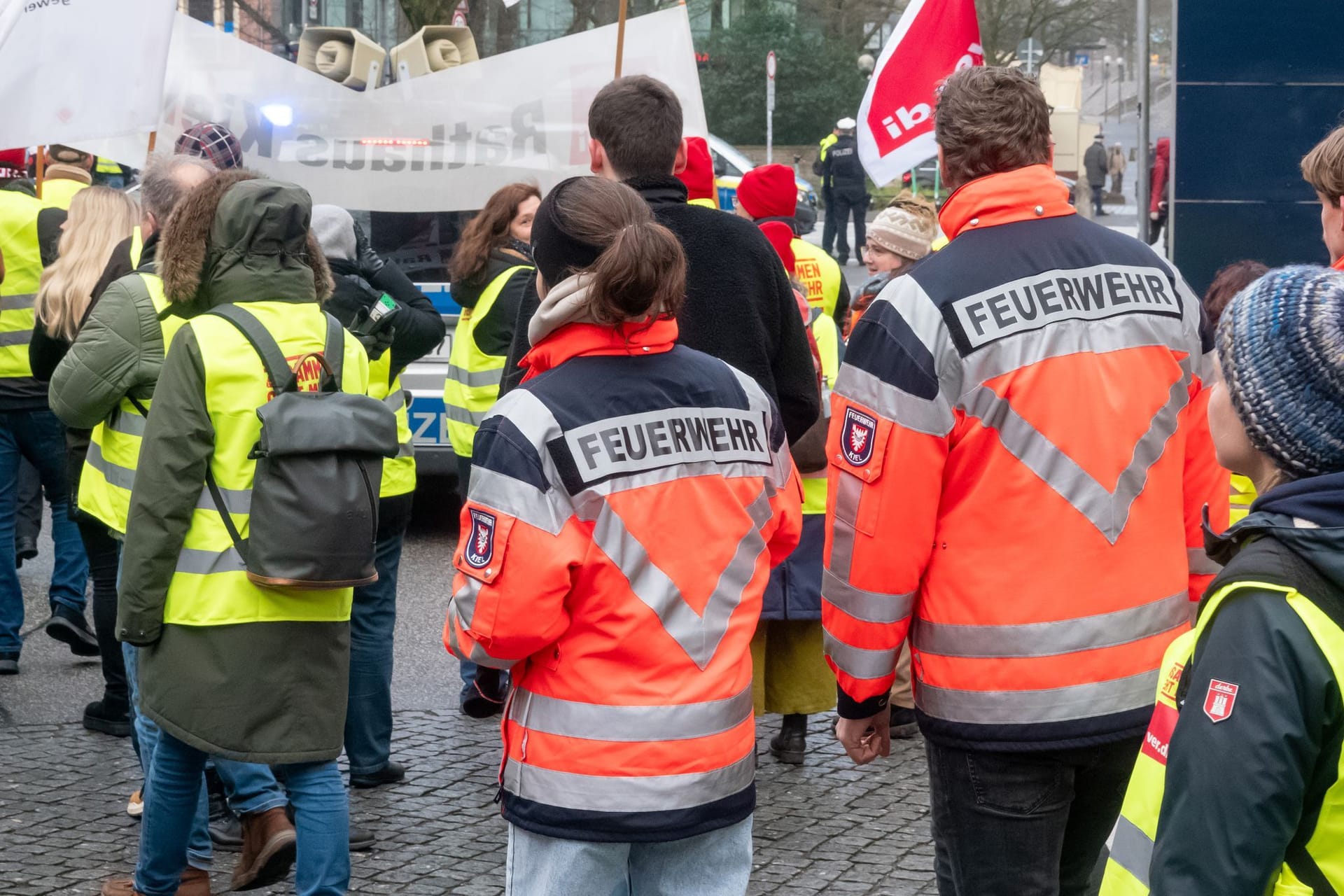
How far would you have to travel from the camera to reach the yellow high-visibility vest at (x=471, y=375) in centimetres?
550

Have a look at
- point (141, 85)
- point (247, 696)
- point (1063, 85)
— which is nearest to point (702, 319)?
point (247, 696)

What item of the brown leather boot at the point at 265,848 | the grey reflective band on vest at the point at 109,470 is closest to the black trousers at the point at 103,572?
the grey reflective band on vest at the point at 109,470

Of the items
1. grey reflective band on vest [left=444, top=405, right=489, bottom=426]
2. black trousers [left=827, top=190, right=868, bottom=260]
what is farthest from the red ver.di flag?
black trousers [left=827, top=190, right=868, bottom=260]

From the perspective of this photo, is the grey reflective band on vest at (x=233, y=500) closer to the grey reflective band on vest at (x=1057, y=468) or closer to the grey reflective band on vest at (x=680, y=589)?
the grey reflective band on vest at (x=680, y=589)

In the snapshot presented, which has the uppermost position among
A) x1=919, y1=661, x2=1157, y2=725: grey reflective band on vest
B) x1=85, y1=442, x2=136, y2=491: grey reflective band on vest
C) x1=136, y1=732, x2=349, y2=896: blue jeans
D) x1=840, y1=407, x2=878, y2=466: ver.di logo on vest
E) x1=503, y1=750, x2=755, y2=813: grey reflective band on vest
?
x1=840, y1=407, x2=878, y2=466: ver.di logo on vest

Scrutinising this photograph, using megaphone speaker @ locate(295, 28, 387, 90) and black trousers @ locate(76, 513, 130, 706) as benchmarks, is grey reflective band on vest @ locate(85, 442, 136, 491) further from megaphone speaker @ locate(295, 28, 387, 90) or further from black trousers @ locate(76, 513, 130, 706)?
megaphone speaker @ locate(295, 28, 387, 90)

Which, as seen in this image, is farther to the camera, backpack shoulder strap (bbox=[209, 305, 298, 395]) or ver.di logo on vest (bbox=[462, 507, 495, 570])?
backpack shoulder strap (bbox=[209, 305, 298, 395])

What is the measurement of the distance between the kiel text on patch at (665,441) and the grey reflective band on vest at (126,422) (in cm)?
222

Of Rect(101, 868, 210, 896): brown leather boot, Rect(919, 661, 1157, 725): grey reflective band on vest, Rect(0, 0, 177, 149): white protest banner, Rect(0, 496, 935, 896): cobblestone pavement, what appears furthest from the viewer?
Rect(0, 0, 177, 149): white protest banner

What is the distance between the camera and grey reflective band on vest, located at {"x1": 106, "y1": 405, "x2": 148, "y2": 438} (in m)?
4.34

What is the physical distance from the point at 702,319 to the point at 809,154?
2529 cm

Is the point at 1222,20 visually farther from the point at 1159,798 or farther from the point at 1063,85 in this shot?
the point at 1063,85

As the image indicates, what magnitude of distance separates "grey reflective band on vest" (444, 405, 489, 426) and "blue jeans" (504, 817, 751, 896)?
3.11 meters

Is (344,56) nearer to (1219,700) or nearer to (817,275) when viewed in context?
(817,275)
